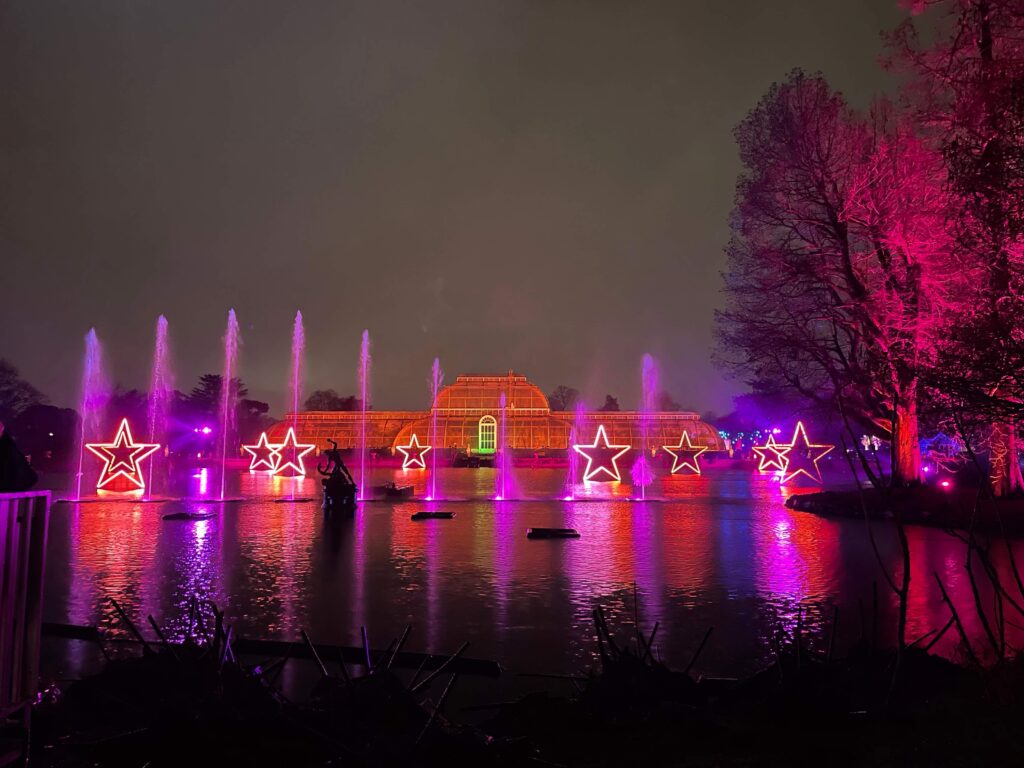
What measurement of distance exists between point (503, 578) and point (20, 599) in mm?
8273

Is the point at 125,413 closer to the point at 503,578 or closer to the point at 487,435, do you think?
the point at 487,435

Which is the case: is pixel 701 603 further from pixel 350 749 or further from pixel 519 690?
pixel 350 749

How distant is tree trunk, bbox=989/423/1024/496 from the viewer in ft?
62.2

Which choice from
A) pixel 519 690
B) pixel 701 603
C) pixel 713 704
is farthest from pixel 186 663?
pixel 701 603

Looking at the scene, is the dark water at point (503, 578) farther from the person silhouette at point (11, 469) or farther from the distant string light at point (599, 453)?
the distant string light at point (599, 453)

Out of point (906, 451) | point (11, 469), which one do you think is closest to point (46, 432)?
point (906, 451)

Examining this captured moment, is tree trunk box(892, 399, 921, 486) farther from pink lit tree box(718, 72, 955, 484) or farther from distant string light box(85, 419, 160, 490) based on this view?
distant string light box(85, 419, 160, 490)

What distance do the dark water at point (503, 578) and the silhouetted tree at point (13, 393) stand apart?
195 ft

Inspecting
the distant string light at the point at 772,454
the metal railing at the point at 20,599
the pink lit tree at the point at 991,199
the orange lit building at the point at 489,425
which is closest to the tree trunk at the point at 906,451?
the pink lit tree at the point at 991,199

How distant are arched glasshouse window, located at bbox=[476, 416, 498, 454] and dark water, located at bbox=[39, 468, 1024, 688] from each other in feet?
251

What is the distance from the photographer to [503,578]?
11797mm

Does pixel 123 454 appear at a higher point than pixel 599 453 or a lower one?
lower

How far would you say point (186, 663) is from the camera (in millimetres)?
5527

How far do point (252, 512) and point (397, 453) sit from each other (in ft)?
216
